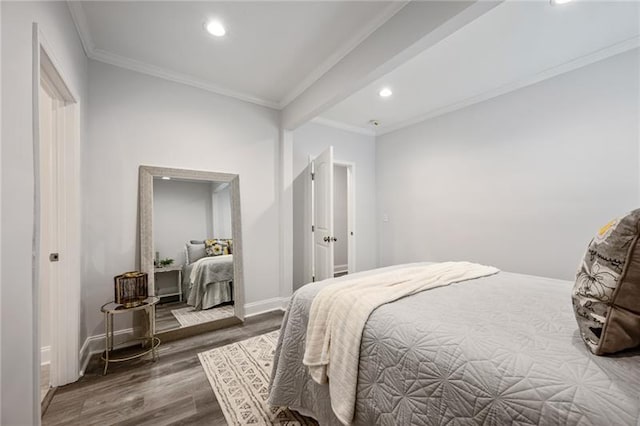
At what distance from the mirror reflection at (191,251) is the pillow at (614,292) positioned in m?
2.94

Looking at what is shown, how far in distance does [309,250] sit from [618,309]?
3098 mm

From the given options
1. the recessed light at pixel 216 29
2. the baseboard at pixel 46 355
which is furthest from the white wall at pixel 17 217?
the baseboard at pixel 46 355

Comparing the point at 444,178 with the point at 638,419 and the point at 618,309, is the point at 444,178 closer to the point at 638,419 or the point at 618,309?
the point at 618,309

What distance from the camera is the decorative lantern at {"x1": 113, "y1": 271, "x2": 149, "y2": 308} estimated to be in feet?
7.15

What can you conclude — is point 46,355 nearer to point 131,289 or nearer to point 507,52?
point 131,289

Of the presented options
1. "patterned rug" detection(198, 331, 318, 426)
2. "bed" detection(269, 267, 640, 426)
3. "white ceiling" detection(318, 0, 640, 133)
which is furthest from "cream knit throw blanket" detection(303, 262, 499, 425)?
"white ceiling" detection(318, 0, 640, 133)

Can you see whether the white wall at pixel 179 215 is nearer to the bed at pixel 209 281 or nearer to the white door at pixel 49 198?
the bed at pixel 209 281

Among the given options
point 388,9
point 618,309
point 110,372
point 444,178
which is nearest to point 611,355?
point 618,309

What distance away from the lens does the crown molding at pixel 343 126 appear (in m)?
4.05

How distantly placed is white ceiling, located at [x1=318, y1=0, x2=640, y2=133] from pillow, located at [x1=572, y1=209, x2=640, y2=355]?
6.30 ft

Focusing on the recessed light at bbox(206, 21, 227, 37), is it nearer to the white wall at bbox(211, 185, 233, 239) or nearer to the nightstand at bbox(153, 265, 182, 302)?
the white wall at bbox(211, 185, 233, 239)

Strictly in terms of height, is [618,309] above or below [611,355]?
above

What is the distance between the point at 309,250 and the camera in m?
3.70

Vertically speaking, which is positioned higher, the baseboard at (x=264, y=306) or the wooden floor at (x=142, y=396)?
the baseboard at (x=264, y=306)
